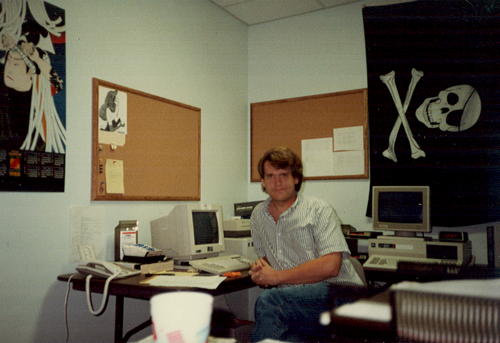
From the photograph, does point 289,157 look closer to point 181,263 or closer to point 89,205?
point 181,263

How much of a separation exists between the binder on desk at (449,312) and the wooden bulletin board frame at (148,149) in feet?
6.87

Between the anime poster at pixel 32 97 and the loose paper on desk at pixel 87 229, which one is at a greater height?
the anime poster at pixel 32 97

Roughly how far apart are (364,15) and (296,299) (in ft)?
7.97

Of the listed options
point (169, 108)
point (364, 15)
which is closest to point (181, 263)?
point (169, 108)

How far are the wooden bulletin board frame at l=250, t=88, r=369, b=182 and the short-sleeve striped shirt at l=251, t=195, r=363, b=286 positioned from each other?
1306mm

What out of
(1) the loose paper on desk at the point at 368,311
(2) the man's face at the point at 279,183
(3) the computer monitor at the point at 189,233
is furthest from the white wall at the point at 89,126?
(1) the loose paper on desk at the point at 368,311

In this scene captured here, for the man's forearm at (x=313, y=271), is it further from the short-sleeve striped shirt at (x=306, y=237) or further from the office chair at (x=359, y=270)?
the office chair at (x=359, y=270)

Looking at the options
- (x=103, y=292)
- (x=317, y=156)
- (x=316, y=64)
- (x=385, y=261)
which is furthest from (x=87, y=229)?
(x=316, y=64)

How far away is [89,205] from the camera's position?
2.26m

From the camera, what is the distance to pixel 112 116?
2.41 meters

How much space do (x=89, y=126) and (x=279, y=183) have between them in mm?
1133

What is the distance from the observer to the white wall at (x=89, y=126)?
6.38 feet

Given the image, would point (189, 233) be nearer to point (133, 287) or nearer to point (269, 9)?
point (133, 287)

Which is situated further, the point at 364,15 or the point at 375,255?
the point at 364,15
